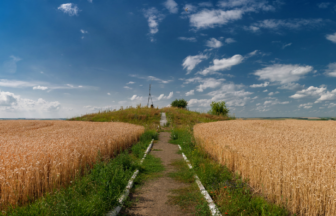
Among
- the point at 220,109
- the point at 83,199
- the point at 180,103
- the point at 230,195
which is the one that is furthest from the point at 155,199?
the point at 180,103

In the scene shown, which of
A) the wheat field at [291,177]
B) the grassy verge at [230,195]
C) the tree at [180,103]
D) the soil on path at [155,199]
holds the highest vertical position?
the tree at [180,103]

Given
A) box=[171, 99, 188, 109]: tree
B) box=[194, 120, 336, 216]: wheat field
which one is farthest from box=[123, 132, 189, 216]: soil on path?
box=[171, 99, 188, 109]: tree

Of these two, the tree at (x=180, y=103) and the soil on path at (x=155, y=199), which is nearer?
the soil on path at (x=155, y=199)

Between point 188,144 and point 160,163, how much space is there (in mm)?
3901

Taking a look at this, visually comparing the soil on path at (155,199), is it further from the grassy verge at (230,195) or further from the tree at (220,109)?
the tree at (220,109)

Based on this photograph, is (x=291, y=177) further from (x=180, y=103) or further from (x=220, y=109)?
(x=180, y=103)

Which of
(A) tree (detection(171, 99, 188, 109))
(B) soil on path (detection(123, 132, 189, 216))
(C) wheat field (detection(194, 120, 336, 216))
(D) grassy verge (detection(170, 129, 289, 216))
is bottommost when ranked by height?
(B) soil on path (detection(123, 132, 189, 216))

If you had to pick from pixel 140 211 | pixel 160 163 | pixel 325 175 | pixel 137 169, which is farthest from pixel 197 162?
pixel 325 175

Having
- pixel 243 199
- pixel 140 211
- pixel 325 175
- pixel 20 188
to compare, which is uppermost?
pixel 325 175

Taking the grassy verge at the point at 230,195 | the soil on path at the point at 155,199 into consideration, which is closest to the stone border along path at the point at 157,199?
the soil on path at the point at 155,199

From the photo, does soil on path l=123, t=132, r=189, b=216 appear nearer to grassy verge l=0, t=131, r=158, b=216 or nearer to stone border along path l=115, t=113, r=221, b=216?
stone border along path l=115, t=113, r=221, b=216

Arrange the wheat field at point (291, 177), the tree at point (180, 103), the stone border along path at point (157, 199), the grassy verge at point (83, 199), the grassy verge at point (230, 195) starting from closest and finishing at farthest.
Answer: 1. the wheat field at point (291, 177)
2. the grassy verge at point (83, 199)
3. the grassy verge at point (230, 195)
4. the stone border along path at point (157, 199)
5. the tree at point (180, 103)

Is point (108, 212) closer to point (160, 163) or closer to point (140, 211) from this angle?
point (140, 211)

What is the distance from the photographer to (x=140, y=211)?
15.9ft
